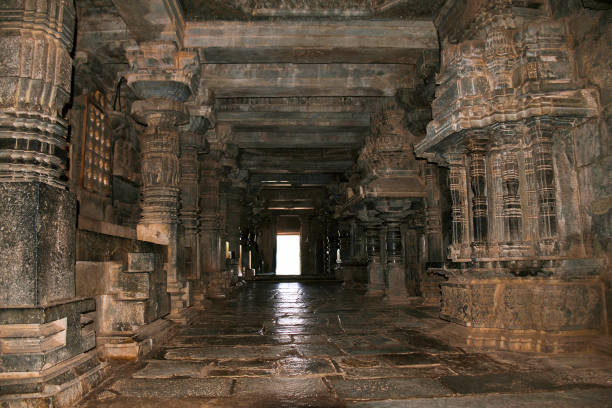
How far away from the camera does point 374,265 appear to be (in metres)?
10.5

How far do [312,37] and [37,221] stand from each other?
4498 mm

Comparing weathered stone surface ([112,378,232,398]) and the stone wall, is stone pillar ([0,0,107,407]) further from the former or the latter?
the stone wall

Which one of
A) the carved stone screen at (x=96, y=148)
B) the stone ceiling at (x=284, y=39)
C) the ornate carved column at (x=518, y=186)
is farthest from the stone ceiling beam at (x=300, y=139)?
the ornate carved column at (x=518, y=186)

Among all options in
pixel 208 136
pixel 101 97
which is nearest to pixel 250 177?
pixel 208 136

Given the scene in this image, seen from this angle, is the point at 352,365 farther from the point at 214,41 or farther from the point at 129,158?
the point at 129,158

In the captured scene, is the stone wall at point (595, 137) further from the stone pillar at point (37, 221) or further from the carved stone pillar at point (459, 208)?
the stone pillar at point (37, 221)

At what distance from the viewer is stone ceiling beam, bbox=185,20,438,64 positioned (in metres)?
6.04

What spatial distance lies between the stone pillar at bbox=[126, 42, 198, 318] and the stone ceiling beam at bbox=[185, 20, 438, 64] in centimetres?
41

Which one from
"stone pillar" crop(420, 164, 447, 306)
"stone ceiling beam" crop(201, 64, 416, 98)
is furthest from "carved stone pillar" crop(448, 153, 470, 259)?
"stone pillar" crop(420, 164, 447, 306)

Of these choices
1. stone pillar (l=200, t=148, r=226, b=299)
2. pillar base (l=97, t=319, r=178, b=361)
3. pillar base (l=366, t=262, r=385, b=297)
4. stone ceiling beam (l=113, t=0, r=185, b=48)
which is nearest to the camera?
pillar base (l=97, t=319, r=178, b=361)

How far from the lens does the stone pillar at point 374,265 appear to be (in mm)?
10289

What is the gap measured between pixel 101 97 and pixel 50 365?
6.37m

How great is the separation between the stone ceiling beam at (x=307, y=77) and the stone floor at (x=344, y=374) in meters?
4.23

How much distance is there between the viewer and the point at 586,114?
4285mm
